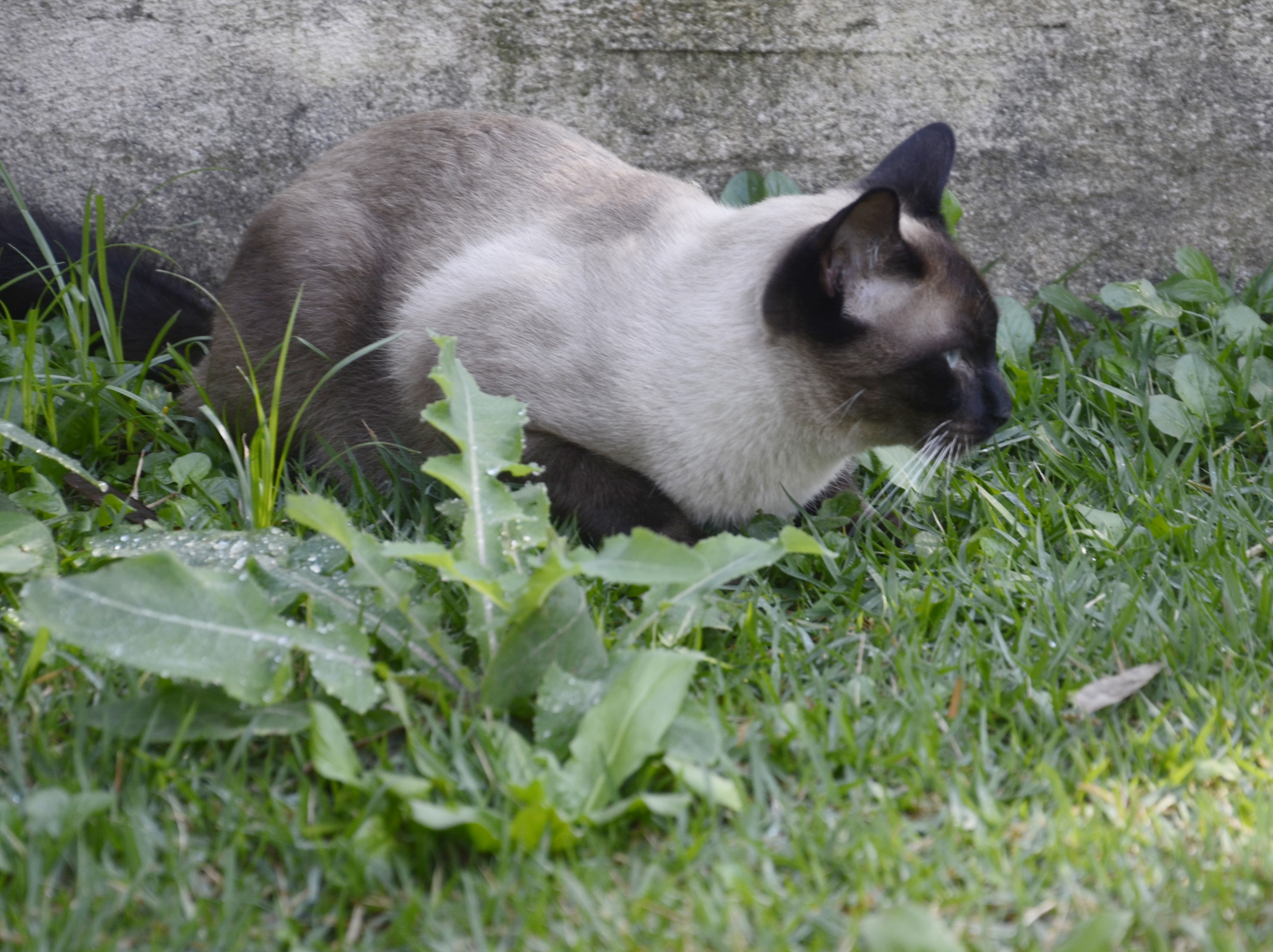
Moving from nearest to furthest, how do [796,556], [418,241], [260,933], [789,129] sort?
[260,933]
[796,556]
[418,241]
[789,129]

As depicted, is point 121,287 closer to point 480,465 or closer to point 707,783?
point 480,465

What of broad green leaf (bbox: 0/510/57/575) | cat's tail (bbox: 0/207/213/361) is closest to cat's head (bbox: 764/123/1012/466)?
broad green leaf (bbox: 0/510/57/575)

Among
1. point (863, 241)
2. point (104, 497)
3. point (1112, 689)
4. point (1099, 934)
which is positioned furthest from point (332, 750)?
point (863, 241)

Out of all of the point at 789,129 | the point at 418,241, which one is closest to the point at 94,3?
the point at 418,241

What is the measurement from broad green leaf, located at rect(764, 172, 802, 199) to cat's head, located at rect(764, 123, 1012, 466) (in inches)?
24.0

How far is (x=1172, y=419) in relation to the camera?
2.70 metres

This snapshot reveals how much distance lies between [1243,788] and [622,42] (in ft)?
7.83

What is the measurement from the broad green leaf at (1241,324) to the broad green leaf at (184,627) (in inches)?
97.8

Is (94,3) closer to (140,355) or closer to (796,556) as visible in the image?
(140,355)

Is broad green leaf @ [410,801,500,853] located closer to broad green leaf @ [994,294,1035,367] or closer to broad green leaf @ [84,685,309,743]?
broad green leaf @ [84,685,309,743]

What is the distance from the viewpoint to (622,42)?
3.02 metres

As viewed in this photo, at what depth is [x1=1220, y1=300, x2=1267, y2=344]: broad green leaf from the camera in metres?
2.93

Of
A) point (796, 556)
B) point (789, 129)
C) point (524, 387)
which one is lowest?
point (796, 556)

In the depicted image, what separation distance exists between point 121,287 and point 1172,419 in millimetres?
2746
